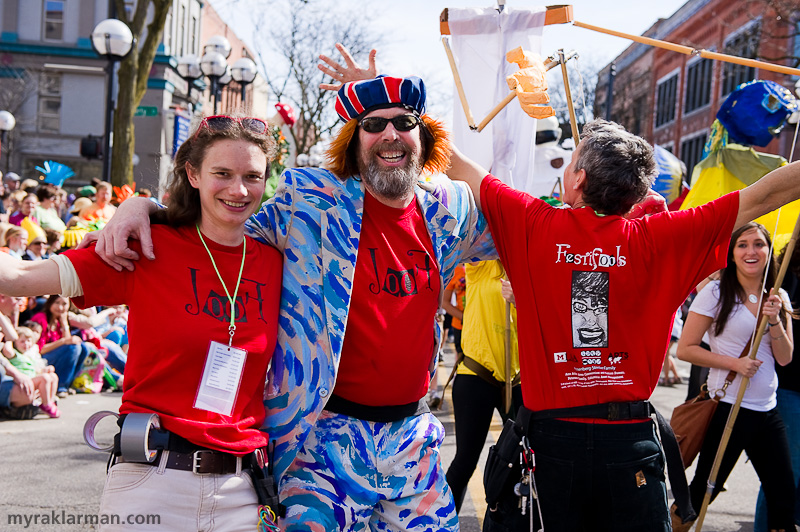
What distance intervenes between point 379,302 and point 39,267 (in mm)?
1111

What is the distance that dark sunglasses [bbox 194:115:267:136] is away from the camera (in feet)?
9.18

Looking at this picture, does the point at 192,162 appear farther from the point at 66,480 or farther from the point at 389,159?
the point at 66,480

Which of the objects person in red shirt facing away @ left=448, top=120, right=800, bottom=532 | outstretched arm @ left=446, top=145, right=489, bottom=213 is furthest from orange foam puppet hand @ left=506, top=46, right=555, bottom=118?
person in red shirt facing away @ left=448, top=120, right=800, bottom=532

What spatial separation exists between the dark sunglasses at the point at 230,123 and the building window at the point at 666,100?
41088 mm

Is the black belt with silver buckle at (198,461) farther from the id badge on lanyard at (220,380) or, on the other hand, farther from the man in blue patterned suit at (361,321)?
the man in blue patterned suit at (361,321)

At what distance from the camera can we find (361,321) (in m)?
2.93

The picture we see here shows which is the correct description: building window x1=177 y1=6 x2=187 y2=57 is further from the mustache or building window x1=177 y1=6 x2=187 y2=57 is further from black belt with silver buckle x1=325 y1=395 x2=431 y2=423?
black belt with silver buckle x1=325 y1=395 x2=431 y2=423

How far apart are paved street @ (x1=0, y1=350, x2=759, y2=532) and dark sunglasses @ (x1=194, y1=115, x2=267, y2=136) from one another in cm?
303

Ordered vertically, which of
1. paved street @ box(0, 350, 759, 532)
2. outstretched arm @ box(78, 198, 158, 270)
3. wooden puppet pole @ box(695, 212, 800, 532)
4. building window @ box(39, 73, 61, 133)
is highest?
building window @ box(39, 73, 61, 133)

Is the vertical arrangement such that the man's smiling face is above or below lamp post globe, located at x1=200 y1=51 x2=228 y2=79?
below

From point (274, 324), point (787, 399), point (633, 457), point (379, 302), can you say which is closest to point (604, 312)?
point (633, 457)

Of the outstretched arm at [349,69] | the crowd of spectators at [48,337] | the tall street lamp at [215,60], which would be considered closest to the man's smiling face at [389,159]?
the outstretched arm at [349,69]

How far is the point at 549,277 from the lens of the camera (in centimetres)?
299

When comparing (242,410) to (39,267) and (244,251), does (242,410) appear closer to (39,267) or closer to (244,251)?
(244,251)
